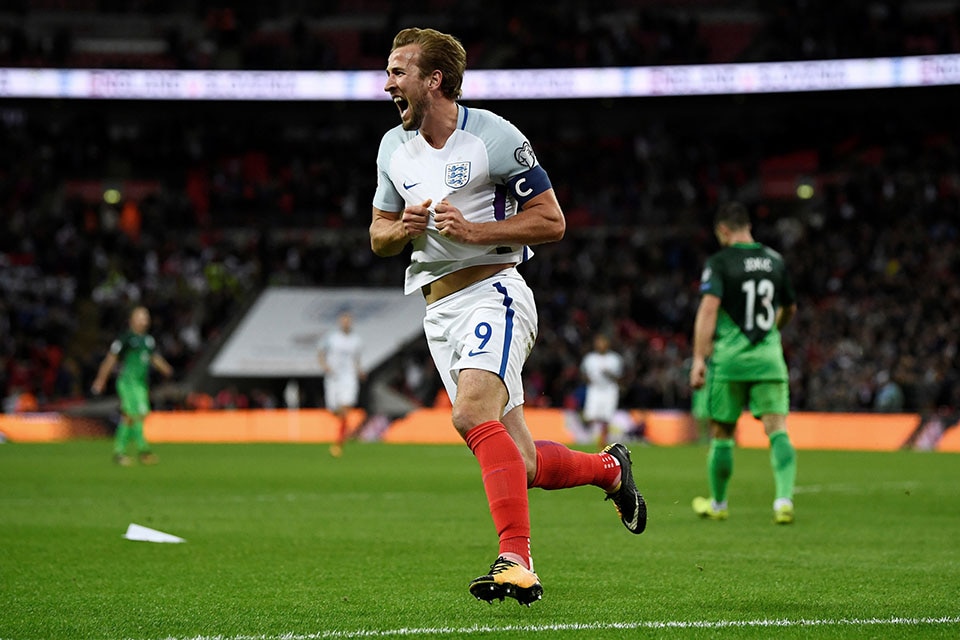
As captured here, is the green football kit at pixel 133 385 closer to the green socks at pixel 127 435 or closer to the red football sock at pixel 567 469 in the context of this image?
the green socks at pixel 127 435

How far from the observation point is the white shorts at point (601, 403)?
2442cm

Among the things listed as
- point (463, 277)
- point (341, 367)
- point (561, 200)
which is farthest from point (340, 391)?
point (463, 277)

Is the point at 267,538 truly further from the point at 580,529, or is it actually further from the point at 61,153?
the point at 61,153

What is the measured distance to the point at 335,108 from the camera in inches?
1524

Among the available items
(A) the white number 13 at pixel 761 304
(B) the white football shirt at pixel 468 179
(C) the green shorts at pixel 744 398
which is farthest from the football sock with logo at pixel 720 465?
(B) the white football shirt at pixel 468 179

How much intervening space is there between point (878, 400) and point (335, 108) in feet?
62.3

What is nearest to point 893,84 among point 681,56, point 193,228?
point 681,56

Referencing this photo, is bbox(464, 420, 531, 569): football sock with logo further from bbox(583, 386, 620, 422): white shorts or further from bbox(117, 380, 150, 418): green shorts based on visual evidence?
bbox(583, 386, 620, 422): white shorts

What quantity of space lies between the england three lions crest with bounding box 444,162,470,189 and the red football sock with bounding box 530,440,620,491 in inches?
47.7

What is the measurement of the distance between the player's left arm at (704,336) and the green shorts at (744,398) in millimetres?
209

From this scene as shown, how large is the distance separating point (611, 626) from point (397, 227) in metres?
1.78

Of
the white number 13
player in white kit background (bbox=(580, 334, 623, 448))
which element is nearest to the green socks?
player in white kit background (bbox=(580, 334, 623, 448))

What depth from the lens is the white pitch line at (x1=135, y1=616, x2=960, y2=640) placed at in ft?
16.3

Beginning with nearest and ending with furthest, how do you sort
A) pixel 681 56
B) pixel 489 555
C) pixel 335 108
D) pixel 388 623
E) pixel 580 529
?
pixel 388 623
pixel 489 555
pixel 580 529
pixel 681 56
pixel 335 108
